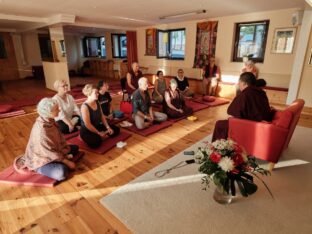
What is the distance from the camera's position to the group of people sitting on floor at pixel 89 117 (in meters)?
2.09

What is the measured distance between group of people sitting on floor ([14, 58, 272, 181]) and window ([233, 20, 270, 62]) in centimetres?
282

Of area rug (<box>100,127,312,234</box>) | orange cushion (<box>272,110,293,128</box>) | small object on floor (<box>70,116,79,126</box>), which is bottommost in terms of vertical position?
area rug (<box>100,127,312,234</box>)

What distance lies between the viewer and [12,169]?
237 cm

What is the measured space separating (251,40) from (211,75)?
1416mm

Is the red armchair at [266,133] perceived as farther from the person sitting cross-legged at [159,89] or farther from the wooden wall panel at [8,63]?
the wooden wall panel at [8,63]

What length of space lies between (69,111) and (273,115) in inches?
124

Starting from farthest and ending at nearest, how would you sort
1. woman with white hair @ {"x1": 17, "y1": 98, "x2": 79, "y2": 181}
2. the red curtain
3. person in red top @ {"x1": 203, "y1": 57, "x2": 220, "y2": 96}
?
the red curtain → person in red top @ {"x1": 203, "y1": 57, "x2": 220, "y2": 96} → woman with white hair @ {"x1": 17, "y1": 98, "x2": 79, "y2": 181}

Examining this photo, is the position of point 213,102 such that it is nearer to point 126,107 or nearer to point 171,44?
point 126,107

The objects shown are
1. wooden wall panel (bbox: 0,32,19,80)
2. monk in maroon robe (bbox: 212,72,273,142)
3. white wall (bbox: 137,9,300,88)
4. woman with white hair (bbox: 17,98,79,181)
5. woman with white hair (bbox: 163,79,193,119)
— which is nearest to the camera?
woman with white hair (bbox: 17,98,79,181)

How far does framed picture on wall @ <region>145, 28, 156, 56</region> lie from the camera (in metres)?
7.87

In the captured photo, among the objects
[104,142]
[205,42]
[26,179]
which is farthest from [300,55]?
[26,179]

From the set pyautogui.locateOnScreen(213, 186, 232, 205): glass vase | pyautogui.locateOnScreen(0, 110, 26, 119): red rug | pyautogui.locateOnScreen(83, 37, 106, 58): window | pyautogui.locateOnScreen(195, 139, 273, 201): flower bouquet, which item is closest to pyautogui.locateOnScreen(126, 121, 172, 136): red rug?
pyautogui.locateOnScreen(213, 186, 232, 205): glass vase

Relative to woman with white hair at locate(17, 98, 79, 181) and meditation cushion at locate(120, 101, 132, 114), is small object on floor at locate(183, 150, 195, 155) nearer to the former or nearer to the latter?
woman with white hair at locate(17, 98, 79, 181)

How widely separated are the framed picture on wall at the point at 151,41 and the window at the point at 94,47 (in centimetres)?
347
